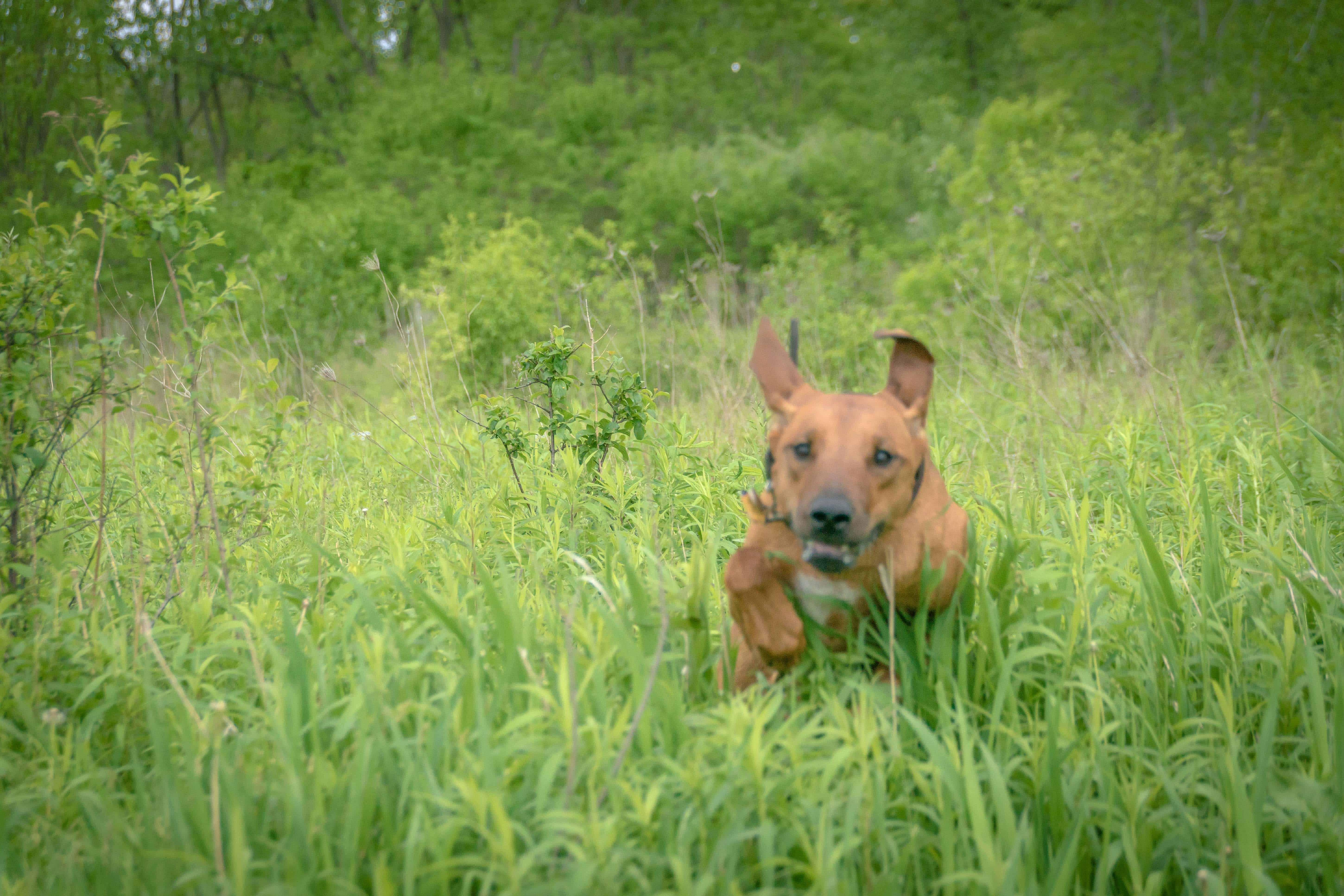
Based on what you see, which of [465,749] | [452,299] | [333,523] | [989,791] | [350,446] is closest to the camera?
[465,749]

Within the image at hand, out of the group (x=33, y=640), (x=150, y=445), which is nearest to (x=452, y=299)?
(x=150, y=445)

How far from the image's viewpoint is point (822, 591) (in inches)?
71.7

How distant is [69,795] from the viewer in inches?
74.9

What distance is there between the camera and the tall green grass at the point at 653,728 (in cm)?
162

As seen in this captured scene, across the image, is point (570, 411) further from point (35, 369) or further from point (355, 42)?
point (355, 42)

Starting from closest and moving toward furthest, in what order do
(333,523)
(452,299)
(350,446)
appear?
(333,523) < (350,446) < (452,299)

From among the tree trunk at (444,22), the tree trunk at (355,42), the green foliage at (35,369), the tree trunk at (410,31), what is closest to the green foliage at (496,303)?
the green foliage at (35,369)

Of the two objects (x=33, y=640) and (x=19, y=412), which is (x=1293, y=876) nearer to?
(x=33, y=640)

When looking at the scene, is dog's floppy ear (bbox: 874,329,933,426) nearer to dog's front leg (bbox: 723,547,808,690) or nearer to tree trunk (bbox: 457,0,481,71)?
dog's front leg (bbox: 723,547,808,690)

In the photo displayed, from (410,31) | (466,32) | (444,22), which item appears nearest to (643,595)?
(444,22)

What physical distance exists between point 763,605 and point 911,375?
0.62m

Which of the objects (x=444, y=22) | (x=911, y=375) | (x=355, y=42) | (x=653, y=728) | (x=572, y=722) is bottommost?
(x=653, y=728)

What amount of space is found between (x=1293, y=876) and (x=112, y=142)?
3758 mm

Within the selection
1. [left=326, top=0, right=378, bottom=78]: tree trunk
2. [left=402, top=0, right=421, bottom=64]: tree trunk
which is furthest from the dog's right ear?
[left=402, top=0, right=421, bottom=64]: tree trunk
